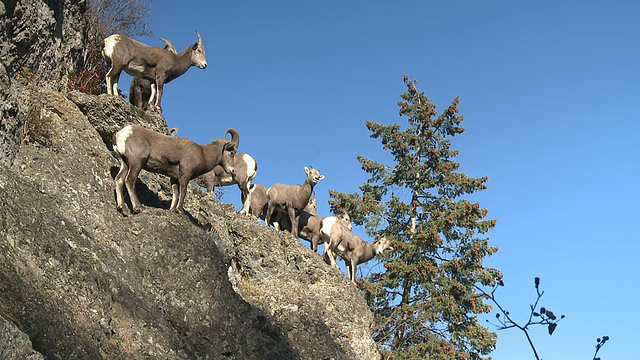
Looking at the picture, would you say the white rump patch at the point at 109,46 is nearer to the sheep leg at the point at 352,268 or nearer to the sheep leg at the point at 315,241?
the sheep leg at the point at 315,241

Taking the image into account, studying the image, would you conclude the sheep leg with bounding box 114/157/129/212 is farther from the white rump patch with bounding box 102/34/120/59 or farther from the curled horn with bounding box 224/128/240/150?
the white rump patch with bounding box 102/34/120/59

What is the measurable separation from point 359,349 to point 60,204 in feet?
23.7

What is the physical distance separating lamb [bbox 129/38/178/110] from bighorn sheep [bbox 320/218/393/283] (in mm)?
6338

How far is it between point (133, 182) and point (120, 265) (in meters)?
1.74

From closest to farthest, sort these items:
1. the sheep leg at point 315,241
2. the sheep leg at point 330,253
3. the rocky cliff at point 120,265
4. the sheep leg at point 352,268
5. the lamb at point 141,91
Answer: the rocky cliff at point 120,265 < the lamb at point 141,91 < the sheep leg at point 330,253 < the sheep leg at point 315,241 < the sheep leg at point 352,268

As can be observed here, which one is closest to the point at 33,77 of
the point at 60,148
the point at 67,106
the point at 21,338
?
the point at 67,106

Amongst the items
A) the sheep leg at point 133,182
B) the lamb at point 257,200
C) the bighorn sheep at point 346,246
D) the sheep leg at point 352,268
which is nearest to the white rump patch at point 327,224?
the bighorn sheep at point 346,246

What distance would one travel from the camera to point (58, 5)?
13742 mm

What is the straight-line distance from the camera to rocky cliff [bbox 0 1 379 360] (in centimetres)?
851

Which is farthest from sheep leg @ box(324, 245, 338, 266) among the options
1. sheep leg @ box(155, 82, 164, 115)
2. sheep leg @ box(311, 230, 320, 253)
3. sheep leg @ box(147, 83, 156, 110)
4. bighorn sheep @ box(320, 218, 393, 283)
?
sheep leg @ box(147, 83, 156, 110)

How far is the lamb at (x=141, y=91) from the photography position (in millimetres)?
15680

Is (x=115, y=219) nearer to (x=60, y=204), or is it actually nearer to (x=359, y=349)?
(x=60, y=204)

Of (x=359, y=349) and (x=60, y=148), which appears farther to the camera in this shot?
(x=359, y=349)

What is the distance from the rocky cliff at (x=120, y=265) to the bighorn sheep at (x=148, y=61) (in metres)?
0.78
